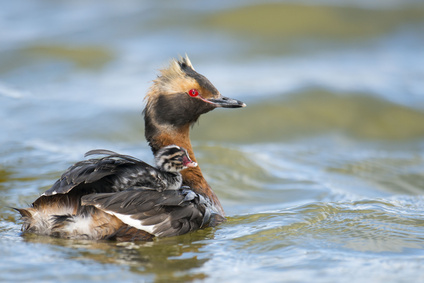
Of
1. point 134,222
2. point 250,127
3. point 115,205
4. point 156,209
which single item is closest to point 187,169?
point 156,209

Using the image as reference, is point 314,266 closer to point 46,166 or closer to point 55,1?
point 46,166

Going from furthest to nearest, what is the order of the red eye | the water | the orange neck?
the red eye → the orange neck → the water

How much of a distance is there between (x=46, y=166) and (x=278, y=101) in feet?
14.9

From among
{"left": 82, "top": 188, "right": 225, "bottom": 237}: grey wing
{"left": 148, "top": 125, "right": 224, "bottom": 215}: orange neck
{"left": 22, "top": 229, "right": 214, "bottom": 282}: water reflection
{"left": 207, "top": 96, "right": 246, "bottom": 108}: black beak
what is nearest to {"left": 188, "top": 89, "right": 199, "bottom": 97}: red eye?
{"left": 207, "top": 96, "right": 246, "bottom": 108}: black beak

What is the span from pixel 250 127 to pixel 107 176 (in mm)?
5507

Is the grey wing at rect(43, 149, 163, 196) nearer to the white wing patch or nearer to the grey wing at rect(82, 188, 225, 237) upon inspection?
the grey wing at rect(82, 188, 225, 237)

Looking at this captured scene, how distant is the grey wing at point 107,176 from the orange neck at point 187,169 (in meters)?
0.82

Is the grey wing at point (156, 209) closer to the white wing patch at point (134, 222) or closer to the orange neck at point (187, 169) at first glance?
the white wing patch at point (134, 222)

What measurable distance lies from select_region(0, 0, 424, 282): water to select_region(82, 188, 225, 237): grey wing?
117mm

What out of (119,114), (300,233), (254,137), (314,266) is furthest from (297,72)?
(314,266)

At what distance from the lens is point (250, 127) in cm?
1095

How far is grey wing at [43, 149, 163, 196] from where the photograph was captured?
5418mm

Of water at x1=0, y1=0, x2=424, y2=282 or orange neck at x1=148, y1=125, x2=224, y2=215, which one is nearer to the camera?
water at x1=0, y1=0, x2=424, y2=282

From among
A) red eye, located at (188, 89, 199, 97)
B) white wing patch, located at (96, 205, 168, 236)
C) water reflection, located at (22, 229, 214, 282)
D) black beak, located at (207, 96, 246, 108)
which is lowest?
water reflection, located at (22, 229, 214, 282)
